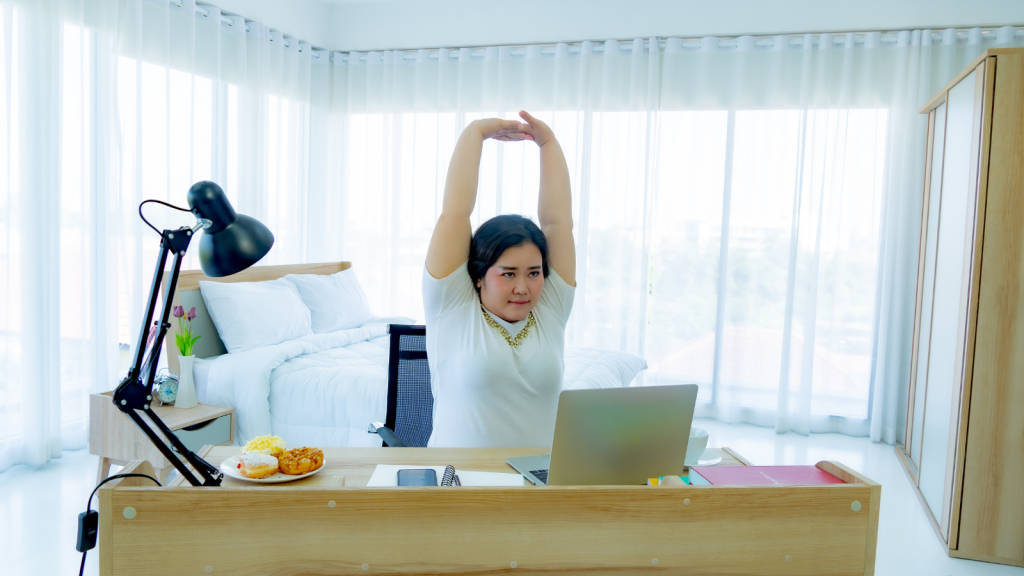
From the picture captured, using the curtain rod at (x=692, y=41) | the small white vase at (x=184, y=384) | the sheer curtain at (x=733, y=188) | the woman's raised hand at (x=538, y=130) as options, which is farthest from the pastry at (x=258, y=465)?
the sheer curtain at (x=733, y=188)

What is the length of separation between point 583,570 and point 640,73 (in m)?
3.86

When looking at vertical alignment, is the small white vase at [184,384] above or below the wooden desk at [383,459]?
below

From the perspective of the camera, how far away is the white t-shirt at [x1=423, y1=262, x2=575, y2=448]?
153 cm

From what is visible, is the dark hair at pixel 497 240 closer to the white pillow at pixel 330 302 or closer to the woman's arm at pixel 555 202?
the woman's arm at pixel 555 202

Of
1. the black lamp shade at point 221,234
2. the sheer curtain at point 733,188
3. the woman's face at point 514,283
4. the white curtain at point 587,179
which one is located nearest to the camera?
the black lamp shade at point 221,234

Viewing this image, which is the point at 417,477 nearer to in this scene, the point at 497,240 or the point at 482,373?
the point at 482,373

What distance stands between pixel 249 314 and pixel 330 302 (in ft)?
2.13

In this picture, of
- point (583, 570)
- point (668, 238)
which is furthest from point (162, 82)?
point (583, 570)

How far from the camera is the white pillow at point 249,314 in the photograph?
10.7ft

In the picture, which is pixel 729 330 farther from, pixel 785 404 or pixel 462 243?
pixel 462 243

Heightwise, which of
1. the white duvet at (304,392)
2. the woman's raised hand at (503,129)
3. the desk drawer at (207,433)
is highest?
the woman's raised hand at (503,129)

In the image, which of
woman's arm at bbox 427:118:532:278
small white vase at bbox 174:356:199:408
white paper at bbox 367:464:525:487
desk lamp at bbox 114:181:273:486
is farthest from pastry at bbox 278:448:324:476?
small white vase at bbox 174:356:199:408

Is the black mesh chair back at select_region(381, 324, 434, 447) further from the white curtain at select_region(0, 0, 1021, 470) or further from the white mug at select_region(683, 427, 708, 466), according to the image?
the white curtain at select_region(0, 0, 1021, 470)

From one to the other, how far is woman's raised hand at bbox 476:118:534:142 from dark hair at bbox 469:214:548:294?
23 cm
